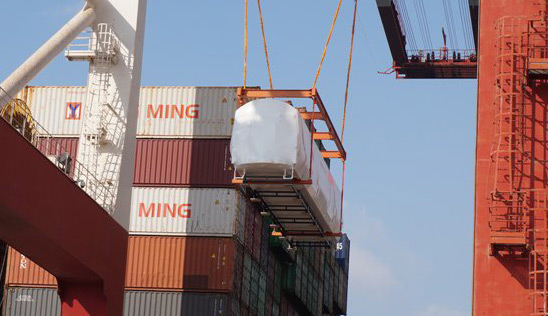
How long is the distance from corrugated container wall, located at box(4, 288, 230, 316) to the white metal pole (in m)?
9.67

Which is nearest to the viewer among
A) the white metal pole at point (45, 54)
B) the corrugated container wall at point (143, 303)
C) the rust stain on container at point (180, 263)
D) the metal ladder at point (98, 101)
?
the white metal pole at point (45, 54)

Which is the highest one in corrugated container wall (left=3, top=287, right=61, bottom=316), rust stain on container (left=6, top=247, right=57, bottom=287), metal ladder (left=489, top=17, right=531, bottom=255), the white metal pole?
the white metal pole

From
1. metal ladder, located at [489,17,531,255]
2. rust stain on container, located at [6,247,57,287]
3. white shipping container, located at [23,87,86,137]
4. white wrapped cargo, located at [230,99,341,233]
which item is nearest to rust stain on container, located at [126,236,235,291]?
rust stain on container, located at [6,247,57,287]

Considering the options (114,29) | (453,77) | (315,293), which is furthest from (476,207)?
(315,293)

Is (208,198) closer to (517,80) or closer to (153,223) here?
(153,223)

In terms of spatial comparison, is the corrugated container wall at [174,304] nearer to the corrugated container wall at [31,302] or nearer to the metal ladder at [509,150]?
the corrugated container wall at [31,302]

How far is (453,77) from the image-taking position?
4456 centimetres

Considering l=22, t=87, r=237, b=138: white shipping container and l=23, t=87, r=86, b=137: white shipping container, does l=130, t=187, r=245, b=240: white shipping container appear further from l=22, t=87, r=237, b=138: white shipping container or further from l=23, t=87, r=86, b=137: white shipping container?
l=23, t=87, r=86, b=137: white shipping container

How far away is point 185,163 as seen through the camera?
3797 cm

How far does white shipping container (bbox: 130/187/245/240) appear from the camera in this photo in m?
37.3

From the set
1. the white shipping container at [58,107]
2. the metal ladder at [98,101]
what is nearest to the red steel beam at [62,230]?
the metal ladder at [98,101]

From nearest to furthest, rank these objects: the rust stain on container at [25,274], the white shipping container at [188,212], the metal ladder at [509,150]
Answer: the metal ladder at [509,150] < the white shipping container at [188,212] < the rust stain on container at [25,274]

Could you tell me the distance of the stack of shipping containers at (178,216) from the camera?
37000 millimetres

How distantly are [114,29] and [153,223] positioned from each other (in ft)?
24.2
